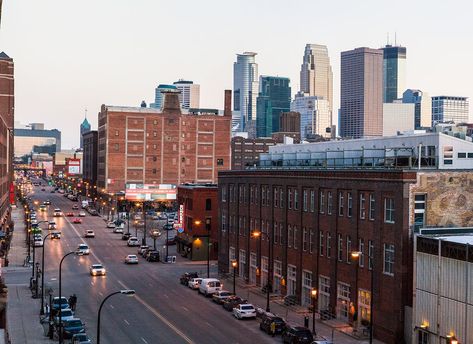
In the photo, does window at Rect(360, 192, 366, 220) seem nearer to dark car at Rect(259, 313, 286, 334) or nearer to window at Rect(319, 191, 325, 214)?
window at Rect(319, 191, 325, 214)

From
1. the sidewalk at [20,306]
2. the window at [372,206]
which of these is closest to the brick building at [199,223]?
the sidewalk at [20,306]

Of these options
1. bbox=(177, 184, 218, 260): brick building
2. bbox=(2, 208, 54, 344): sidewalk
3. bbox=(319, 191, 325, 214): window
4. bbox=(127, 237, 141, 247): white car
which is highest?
bbox=(319, 191, 325, 214): window

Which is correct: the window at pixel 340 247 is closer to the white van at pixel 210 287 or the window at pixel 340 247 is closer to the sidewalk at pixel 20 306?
the white van at pixel 210 287

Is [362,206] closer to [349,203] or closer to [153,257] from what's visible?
[349,203]

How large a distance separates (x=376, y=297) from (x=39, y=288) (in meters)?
37.3

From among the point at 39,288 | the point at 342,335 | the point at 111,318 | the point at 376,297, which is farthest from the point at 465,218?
the point at 39,288

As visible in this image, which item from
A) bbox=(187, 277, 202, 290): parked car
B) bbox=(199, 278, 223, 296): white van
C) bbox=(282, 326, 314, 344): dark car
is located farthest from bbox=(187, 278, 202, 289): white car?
bbox=(282, 326, 314, 344): dark car

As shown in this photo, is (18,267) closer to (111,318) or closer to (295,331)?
(111,318)

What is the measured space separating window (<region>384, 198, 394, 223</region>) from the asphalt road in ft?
42.3

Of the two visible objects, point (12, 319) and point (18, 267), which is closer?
point (12, 319)

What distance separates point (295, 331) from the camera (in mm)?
51188

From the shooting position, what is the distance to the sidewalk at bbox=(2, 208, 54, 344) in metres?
53.1

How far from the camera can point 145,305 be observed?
219 feet

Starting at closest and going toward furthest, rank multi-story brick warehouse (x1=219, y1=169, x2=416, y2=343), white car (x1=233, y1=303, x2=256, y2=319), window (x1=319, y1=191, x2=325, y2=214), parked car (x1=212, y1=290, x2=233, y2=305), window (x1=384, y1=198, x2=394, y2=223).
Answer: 1. multi-story brick warehouse (x1=219, y1=169, x2=416, y2=343)
2. window (x1=384, y1=198, x2=394, y2=223)
3. white car (x1=233, y1=303, x2=256, y2=319)
4. window (x1=319, y1=191, x2=325, y2=214)
5. parked car (x1=212, y1=290, x2=233, y2=305)
